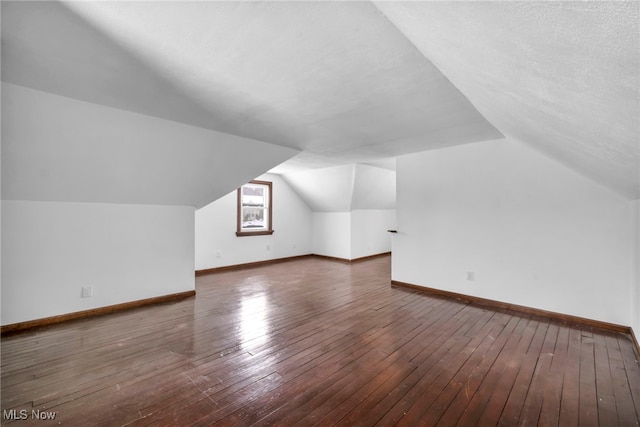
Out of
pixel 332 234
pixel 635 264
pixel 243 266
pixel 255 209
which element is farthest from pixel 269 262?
pixel 635 264

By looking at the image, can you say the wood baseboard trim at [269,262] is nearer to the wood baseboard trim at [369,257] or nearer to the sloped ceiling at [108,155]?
the wood baseboard trim at [369,257]

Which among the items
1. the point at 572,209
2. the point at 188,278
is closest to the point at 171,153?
the point at 188,278

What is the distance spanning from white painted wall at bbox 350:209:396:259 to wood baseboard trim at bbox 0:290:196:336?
4.03 meters

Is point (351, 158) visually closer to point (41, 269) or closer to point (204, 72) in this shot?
point (204, 72)

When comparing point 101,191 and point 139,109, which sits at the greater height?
point 139,109

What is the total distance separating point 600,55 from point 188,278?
183 inches

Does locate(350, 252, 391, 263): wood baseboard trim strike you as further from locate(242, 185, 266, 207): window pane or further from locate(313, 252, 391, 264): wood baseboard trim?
locate(242, 185, 266, 207): window pane

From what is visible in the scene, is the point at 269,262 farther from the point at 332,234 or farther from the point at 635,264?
the point at 635,264

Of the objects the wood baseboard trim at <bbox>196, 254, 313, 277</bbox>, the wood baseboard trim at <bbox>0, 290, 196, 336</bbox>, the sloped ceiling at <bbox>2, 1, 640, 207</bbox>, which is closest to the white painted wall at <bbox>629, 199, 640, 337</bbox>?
the sloped ceiling at <bbox>2, 1, 640, 207</bbox>

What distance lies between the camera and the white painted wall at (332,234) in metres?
7.04

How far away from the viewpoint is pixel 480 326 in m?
3.06

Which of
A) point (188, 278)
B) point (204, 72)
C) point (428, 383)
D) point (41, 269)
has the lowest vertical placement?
point (428, 383)

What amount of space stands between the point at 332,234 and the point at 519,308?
176 inches

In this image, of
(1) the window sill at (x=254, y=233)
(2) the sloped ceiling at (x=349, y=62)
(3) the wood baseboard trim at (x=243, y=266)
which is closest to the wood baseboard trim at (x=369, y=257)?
(3) the wood baseboard trim at (x=243, y=266)
